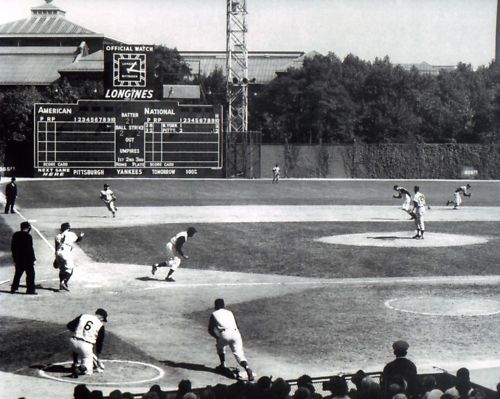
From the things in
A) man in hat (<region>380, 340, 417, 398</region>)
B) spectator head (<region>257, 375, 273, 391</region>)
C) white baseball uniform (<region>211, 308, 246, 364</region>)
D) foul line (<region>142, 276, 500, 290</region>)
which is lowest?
foul line (<region>142, 276, 500, 290</region>)

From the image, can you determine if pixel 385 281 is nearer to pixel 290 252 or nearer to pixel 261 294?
pixel 261 294

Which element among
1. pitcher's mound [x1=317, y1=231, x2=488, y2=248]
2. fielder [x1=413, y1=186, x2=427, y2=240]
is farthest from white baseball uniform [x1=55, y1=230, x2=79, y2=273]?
fielder [x1=413, y1=186, x2=427, y2=240]

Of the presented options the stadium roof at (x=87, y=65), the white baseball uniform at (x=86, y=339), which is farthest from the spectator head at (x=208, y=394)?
the stadium roof at (x=87, y=65)

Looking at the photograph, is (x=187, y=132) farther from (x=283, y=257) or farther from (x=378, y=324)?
(x=378, y=324)

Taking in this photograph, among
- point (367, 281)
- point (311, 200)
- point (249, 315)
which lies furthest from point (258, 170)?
point (249, 315)

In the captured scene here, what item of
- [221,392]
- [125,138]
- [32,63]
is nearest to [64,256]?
[221,392]

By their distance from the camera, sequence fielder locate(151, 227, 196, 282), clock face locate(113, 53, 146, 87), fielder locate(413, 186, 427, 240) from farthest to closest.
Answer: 1. clock face locate(113, 53, 146, 87)
2. fielder locate(413, 186, 427, 240)
3. fielder locate(151, 227, 196, 282)

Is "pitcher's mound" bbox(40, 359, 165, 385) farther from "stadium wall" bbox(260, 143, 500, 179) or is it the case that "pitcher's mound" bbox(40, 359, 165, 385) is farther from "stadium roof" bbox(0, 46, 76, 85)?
"stadium wall" bbox(260, 143, 500, 179)
